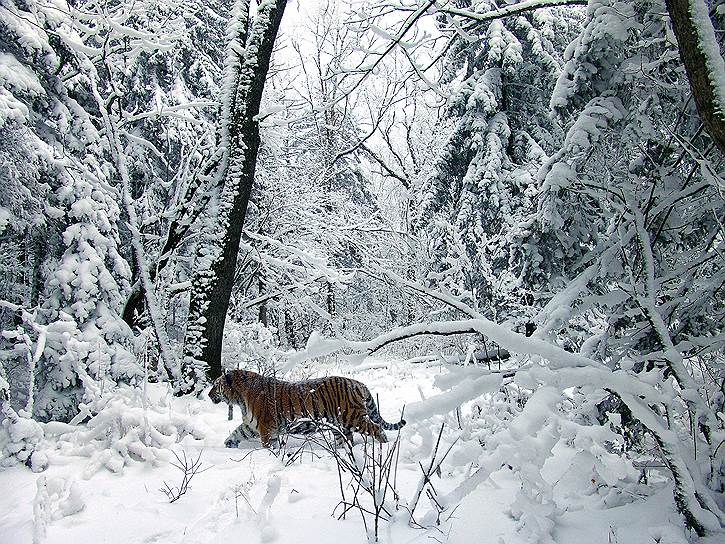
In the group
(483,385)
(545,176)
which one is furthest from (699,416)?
(545,176)

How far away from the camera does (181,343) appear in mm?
6703

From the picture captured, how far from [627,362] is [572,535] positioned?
3.01 ft

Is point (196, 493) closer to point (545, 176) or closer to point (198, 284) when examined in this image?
point (545, 176)

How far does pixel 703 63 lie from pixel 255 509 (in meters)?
3.24

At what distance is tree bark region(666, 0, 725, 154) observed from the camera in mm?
1993

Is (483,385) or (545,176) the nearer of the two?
(483,385)

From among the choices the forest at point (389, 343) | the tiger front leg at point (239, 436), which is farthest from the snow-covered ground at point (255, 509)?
the tiger front leg at point (239, 436)

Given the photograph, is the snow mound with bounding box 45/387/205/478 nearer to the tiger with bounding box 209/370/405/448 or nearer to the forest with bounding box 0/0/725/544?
the forest with bounding box 0/0/725/544

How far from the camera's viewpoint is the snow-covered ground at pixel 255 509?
8.06 feet

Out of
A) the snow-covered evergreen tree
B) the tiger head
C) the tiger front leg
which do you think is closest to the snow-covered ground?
the tiger front leg

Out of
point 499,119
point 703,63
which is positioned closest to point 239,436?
point 703,63

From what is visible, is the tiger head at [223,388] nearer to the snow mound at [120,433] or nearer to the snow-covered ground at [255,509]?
the snow mound at [120,433]

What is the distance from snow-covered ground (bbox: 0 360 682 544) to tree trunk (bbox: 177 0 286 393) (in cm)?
293

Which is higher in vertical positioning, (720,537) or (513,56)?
(513,56)
